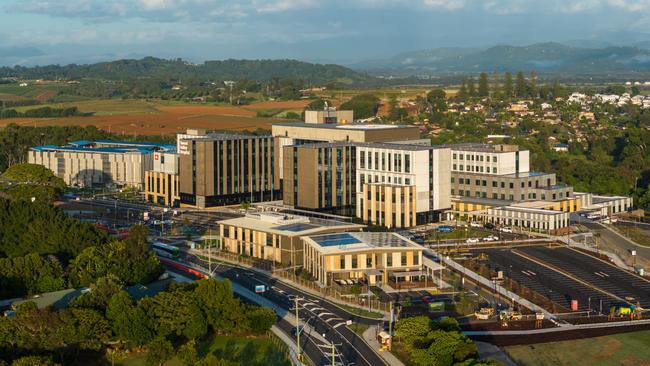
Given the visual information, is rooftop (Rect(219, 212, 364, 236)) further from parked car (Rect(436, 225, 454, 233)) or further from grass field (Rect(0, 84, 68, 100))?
grass field (Rect(0, 84, 68, 100))

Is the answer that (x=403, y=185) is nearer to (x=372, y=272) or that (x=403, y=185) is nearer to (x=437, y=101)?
(x=372, y=272)

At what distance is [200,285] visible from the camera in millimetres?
33594

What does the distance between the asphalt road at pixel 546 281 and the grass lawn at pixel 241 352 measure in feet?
35.4

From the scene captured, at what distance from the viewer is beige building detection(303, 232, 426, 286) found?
3900cm

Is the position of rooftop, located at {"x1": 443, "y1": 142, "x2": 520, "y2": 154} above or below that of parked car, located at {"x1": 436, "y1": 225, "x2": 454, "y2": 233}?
above

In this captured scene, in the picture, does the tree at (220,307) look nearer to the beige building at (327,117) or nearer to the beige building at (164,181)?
the beige building at (164,181)

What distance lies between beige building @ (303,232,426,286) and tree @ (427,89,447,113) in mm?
64719

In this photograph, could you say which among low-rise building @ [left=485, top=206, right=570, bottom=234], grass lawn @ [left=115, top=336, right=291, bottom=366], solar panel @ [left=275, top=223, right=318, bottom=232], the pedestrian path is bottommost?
grass lawn @ [left=115, top=336, right=291, bottom=366]

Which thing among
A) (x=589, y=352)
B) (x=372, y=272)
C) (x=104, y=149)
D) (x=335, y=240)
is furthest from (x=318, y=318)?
(x=104, y=149)

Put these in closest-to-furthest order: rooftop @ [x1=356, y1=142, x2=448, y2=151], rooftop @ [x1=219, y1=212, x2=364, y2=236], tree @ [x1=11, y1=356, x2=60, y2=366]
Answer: tree @ [x1=11, y1=356, x2=60, y2=366] < rooftop @ [x1=219, y1=212, x2=364, y2=236] < rooftop @ [x1=356, y1=142, x2=448, y2=151]

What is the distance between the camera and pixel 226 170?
5900cm

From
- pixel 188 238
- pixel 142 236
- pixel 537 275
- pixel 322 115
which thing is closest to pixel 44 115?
pixel 322 115

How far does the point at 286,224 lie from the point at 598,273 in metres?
13.1

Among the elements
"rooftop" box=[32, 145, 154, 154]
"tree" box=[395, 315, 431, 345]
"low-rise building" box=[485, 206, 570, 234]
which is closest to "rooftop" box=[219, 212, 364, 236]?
"low-rise building" box=[485, 206, 570, 234]
